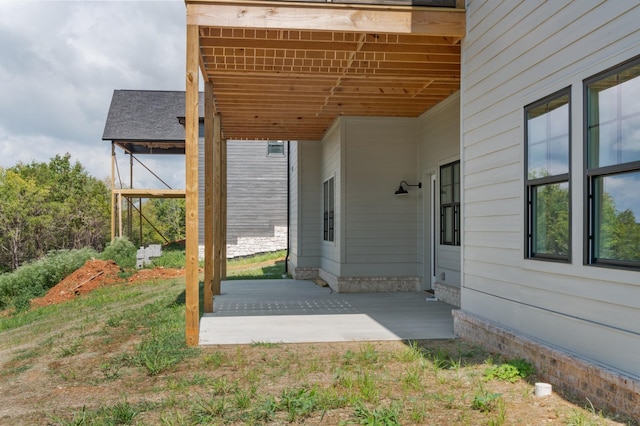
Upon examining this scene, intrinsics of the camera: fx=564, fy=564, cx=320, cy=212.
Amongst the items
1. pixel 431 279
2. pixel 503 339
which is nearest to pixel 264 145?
pixel 431 279

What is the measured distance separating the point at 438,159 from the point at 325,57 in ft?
10.6

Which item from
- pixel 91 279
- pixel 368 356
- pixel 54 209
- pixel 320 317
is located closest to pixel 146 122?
pixel 54 209

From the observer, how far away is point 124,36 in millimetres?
70688

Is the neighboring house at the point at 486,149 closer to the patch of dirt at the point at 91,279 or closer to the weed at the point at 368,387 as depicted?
the weed at the point at 368,387

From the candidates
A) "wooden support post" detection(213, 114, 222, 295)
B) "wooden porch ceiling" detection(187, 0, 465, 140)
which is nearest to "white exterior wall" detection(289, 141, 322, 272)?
"wooden porch ceiling" detection(187, 0, 465, 140)

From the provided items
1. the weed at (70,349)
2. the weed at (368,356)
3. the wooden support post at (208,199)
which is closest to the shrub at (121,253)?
the wooden support post at (208,199)

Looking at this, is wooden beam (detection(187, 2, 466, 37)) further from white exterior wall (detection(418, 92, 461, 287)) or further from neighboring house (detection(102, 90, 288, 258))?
neighboring house (detection(102, 90, 288, 258))

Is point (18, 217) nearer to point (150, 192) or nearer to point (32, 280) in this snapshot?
point (150, 192)

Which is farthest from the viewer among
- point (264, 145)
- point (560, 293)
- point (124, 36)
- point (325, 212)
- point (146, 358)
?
point (124, 36)

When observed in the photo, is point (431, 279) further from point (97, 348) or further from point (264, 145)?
point (264, 145)

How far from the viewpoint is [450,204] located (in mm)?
9328

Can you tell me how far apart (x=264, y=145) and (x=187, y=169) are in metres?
16.8

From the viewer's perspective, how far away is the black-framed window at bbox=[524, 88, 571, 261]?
4.43 metres

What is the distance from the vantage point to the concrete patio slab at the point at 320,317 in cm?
650
